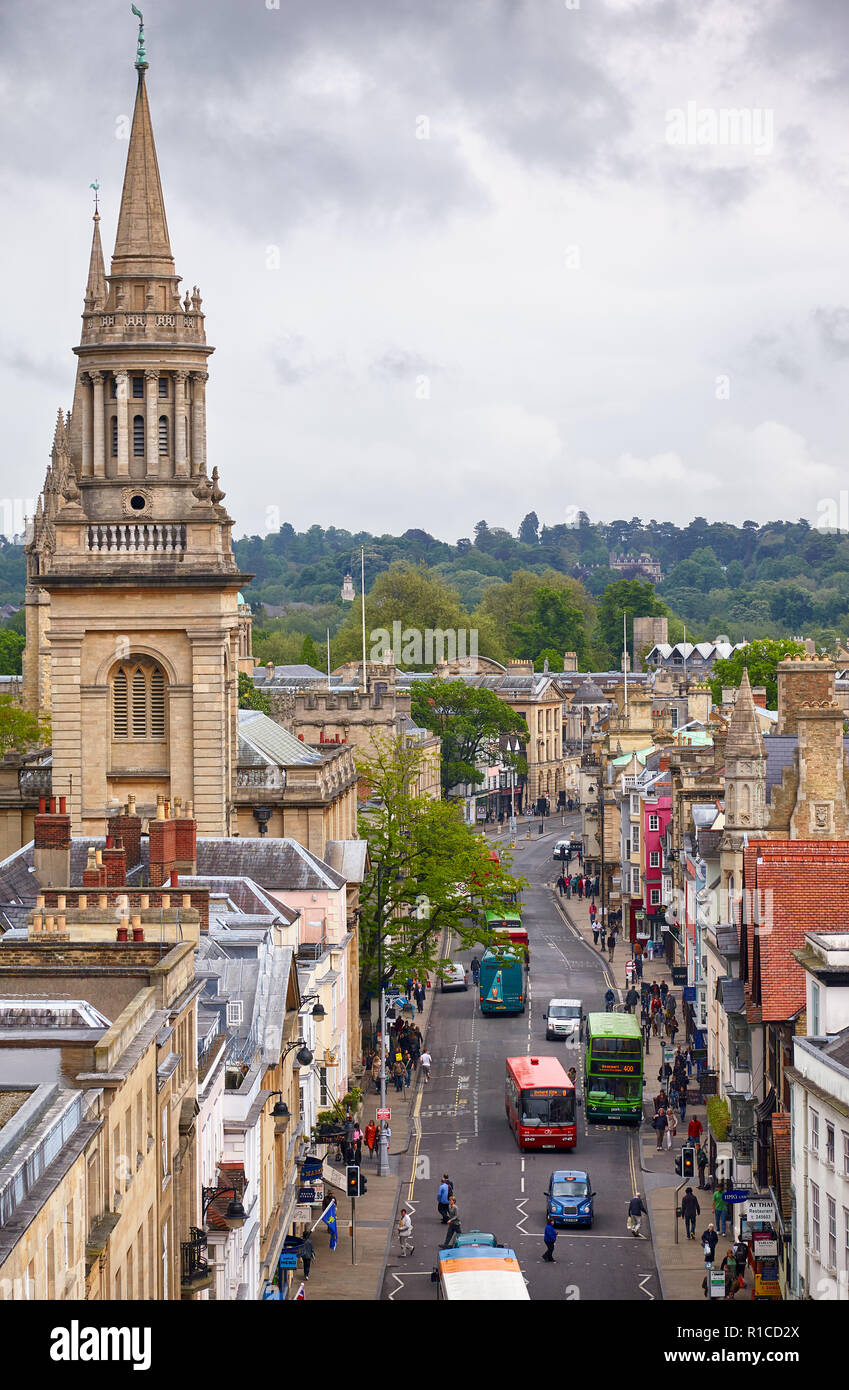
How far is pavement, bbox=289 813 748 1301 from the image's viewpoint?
1949 inches

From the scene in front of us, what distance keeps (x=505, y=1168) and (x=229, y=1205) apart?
22.9 meters

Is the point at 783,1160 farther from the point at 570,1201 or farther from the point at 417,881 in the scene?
the point at 417,881

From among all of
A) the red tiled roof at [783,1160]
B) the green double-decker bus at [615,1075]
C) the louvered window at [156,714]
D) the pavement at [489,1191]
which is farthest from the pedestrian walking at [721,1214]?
the louvered window at [156,714]

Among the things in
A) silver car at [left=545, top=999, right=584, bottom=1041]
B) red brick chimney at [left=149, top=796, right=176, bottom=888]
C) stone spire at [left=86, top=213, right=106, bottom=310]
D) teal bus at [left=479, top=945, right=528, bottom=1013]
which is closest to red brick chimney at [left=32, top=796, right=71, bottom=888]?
red brick chimney at [left=149, top=796, right=176, bottom=888]

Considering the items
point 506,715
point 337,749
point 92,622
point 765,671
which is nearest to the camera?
point 92,622

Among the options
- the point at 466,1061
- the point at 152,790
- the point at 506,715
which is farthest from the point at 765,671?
the point at 152,790

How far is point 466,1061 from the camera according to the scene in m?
77.7

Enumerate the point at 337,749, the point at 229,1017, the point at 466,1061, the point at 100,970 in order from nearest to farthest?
1. the point at 100,970
2. the point at 229,1017
3. the point at 466,1061
4. the point at 337,749

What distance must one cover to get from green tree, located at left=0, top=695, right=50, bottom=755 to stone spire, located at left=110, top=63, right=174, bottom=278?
24.6m

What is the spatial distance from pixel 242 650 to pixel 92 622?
10966 centimetres

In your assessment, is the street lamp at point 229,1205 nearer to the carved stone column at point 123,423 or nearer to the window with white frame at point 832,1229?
the window with white frame at point 832,1229

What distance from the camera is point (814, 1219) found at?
136 feet

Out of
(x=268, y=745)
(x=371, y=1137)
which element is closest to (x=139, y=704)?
(x=268, y=745)
